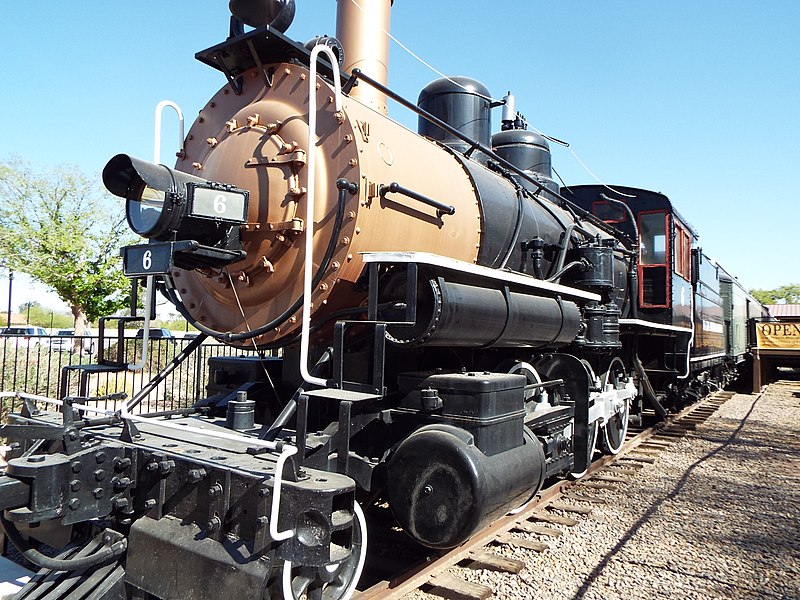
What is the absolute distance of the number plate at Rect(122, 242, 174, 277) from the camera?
3.00 meters

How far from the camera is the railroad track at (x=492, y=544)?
3561 mm

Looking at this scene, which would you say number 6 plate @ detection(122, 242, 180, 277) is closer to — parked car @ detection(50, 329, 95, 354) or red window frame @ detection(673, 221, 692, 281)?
parked car @ detection(50, 329, 95, 354)

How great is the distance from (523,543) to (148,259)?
327cm

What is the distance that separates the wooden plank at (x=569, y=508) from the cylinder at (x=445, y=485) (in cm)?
220

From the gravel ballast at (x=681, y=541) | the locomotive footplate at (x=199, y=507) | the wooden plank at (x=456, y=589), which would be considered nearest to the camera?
the locomotive footplate at (x=199, y=507)

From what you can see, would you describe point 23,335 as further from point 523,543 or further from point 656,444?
point 656,444

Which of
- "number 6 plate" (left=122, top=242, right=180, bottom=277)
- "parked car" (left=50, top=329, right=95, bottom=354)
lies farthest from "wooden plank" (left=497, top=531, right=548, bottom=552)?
"parked car" (left=50, top=329, right=95, bottom=354)

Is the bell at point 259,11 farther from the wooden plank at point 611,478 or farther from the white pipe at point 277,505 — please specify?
the wooden plank at point 611,478

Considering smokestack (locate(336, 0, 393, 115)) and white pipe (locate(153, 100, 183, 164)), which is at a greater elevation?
smokestack (locate(336, 0, 393, 115))

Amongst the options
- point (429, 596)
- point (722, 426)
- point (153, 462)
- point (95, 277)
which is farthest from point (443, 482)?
point (95, 277)

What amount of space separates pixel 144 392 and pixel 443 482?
1986 mm

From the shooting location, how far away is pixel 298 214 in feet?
11.4

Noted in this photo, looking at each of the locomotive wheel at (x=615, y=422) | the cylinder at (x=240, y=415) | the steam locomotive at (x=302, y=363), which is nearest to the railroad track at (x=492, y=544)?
the locomotive wheel at (x=615, y=422)

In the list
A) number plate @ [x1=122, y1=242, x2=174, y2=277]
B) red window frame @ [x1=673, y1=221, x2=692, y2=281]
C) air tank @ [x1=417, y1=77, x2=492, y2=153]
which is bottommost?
number plate @ [x1=122, y1=242, x2=174, y2=277]
